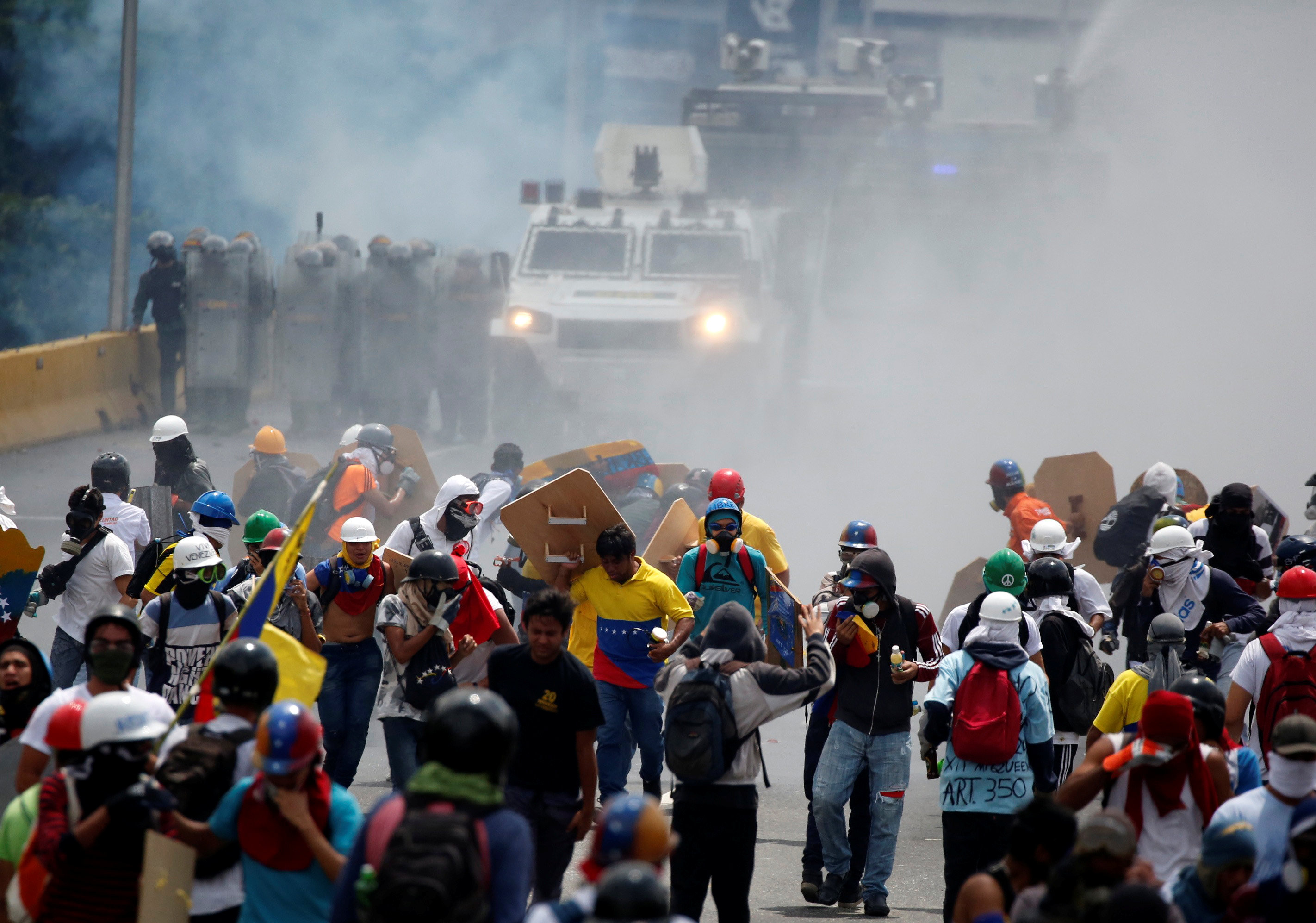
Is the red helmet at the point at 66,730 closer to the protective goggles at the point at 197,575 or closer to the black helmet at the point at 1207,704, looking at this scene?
the protective goggles at the point at 197,575

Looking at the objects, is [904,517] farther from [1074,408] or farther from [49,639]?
[49,639]

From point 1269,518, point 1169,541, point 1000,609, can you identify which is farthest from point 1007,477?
point 1000,609

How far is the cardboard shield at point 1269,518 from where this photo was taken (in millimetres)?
8453

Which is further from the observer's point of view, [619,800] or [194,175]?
[194,175]

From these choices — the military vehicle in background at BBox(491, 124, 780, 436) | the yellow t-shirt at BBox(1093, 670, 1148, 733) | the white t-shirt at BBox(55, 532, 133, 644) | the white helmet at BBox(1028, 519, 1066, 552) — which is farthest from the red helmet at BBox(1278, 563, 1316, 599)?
the military vehicle in background at BBox(491, 124, 780, 436)

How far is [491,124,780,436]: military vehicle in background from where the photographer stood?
14.3 m

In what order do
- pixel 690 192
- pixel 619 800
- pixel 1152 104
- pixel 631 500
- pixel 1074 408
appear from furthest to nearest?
pixel 1152 104
pixel 1074 408
pixel 690 192
pixel 631 500
pixel 619 800

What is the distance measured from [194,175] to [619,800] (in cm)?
2972

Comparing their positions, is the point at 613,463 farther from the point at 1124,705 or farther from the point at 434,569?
the point at 1124,705

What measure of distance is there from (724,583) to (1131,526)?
3026 mm

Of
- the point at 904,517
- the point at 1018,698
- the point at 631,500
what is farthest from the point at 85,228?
the point at 1018,698

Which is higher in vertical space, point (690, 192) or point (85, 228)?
point (690, 192)

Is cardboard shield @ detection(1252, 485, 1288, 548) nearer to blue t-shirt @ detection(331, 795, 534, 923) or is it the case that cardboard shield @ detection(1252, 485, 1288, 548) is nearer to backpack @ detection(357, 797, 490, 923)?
blue t-shirt @ detection(331, 795, 534, 923)

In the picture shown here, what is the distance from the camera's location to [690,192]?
622 inches
